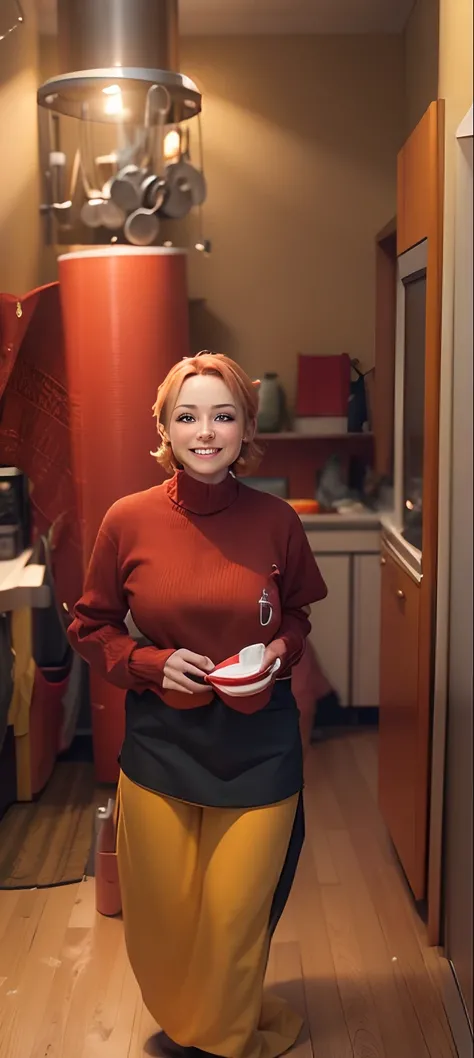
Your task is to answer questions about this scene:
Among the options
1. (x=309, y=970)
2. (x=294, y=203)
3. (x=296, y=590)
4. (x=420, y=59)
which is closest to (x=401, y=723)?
(x=309, y=970)

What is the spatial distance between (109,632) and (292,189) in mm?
1530

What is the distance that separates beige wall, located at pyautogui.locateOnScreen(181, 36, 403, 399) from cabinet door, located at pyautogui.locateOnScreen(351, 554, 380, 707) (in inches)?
27.5

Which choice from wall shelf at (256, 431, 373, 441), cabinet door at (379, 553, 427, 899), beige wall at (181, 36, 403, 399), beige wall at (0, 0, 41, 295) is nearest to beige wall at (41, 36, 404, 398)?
beige wall at (181, 36, 403, 399)

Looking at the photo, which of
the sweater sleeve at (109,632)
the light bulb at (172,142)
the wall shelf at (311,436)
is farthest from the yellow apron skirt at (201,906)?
the light bulb at (172,142)

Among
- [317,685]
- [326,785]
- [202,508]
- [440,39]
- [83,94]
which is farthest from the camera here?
[317,685]

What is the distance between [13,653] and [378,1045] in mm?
1323

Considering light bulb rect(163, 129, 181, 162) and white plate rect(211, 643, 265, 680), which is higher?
light bulb rect(163, 129, 181, 162)

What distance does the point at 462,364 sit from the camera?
6.04 feet

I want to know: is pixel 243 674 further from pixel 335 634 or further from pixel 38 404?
pixel 335 634

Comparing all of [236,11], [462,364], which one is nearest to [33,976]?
[462,364]

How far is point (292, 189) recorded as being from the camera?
2795 millimetres

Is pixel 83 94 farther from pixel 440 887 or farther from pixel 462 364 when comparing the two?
pixel 440 887

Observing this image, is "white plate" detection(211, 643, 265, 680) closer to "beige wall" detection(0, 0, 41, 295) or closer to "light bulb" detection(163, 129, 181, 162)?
"beige wall" detection(0, 0, 41, 295)

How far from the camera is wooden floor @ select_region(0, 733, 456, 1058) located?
1.89m
